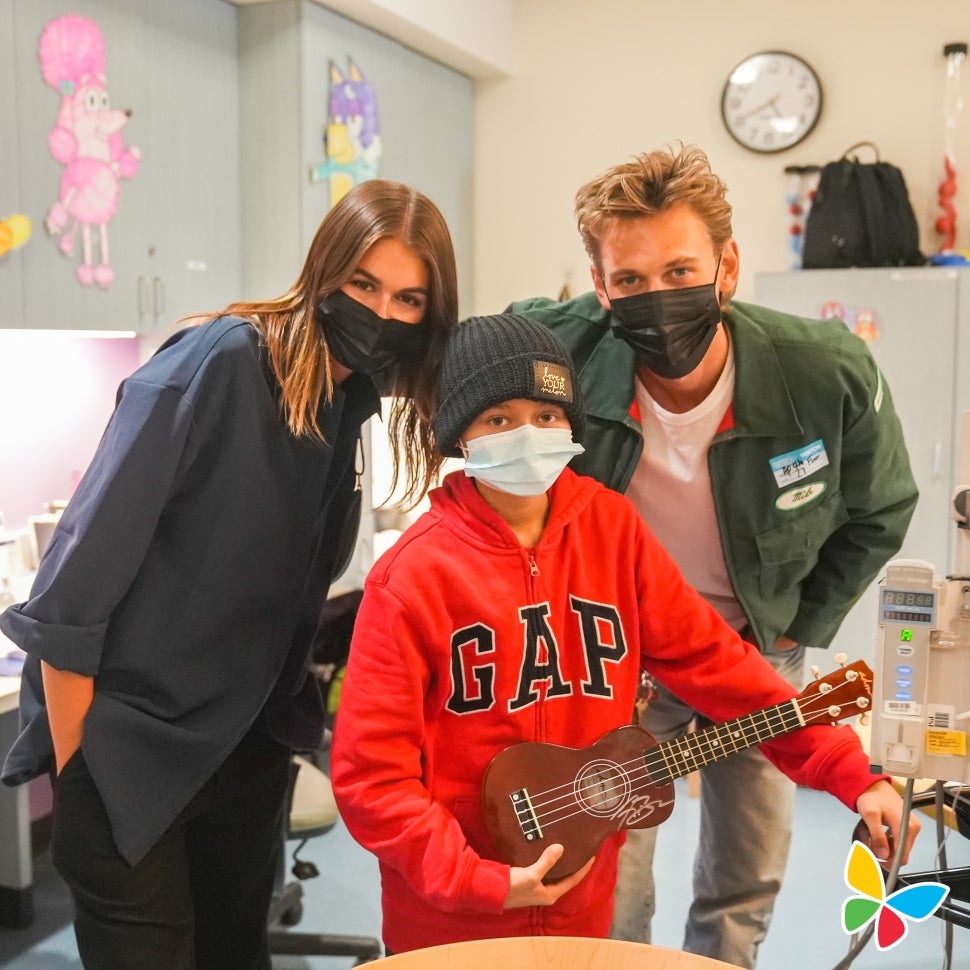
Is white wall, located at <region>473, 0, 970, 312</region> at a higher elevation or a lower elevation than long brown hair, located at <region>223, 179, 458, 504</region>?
higher

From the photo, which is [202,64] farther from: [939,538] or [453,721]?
[939,538]

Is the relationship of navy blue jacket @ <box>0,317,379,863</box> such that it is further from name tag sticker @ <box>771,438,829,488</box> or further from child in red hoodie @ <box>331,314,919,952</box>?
name tag sticker @ <box>771,438,829,488</box>

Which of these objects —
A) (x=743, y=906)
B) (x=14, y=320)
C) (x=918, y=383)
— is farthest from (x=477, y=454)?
(x=918, y=383)

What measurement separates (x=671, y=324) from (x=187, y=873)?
1.01 m

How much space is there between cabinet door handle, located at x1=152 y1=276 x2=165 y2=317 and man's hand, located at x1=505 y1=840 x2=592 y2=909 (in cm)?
212

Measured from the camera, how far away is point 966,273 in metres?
3.43

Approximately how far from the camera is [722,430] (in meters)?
1.62

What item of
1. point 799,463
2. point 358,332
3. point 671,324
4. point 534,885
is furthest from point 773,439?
point 534,885

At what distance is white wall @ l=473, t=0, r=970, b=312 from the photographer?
12.5 feet

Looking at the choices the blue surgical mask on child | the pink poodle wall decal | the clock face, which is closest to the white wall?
the clock face

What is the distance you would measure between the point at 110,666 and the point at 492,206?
3415mm

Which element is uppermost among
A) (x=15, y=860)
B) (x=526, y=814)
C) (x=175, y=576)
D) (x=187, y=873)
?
(x=175, y=576)

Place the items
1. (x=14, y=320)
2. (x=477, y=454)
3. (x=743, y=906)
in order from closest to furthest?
(x=477, y=454), (x=743, y=906), (x=14, y=320)

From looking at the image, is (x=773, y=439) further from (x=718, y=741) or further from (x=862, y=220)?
(x=862, y=220)
